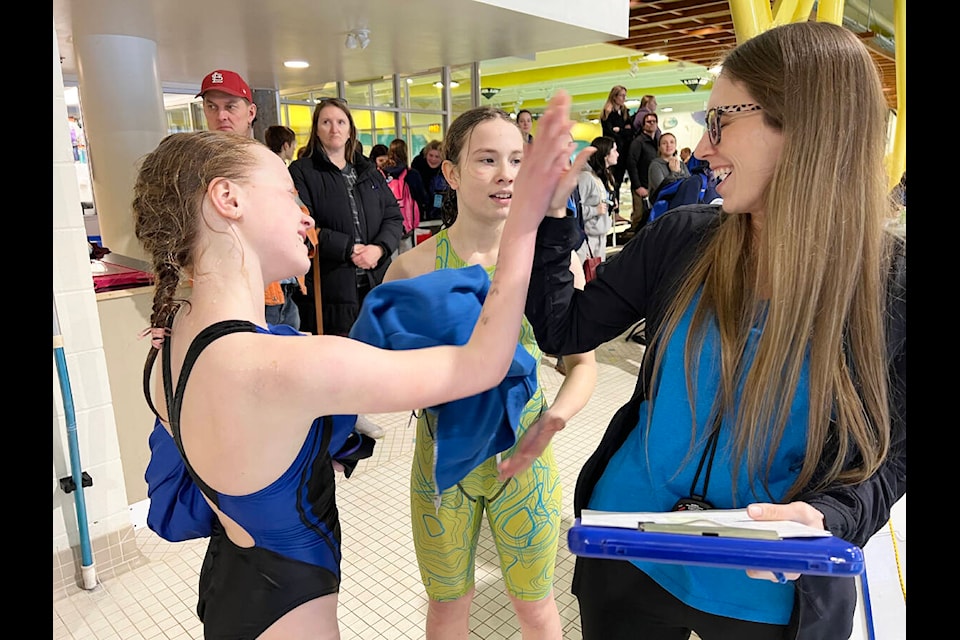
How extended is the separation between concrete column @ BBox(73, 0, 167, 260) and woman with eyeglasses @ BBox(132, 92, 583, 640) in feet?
10.3

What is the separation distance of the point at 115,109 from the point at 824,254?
4244mm

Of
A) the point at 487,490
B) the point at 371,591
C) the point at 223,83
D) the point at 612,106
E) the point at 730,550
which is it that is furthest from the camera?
the point at 612,106

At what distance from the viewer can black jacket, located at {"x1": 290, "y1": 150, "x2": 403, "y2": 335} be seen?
333 centimetres

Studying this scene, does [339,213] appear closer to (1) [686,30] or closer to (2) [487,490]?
(2) [487,490]

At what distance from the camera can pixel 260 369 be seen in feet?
2.85

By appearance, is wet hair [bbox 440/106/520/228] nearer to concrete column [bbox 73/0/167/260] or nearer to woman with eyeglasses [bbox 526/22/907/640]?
woman with eyeglasses [bbox 526/22/907/640]

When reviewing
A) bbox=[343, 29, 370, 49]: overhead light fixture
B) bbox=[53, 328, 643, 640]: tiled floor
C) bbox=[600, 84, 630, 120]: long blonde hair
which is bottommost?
bbox=[53, 328, 643, 640]: tiled floor

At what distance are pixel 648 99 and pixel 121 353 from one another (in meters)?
6.77

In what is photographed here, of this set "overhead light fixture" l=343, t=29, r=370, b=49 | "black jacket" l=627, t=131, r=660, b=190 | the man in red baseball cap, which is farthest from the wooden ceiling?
the man in red baseball cap

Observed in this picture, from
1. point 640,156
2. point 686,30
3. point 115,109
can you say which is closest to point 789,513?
point 115,109

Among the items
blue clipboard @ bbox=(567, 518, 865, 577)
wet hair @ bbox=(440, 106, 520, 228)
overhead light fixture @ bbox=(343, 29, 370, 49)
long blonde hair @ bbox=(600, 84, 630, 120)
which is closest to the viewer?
blue clipboard @ bbox=(567, 518, 865, 577)

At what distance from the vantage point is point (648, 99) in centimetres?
759

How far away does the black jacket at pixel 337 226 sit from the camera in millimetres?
3334

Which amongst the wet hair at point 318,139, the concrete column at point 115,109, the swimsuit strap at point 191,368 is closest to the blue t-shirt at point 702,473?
the swimsuit strap at point 191,368
